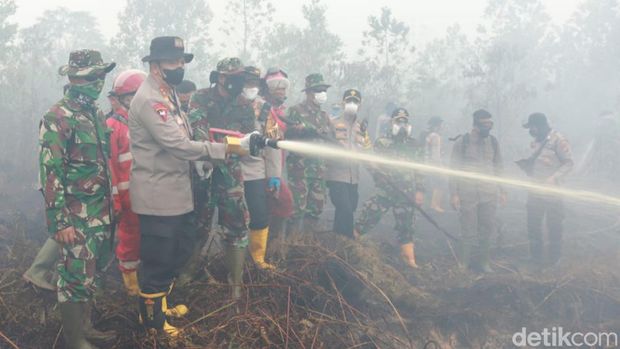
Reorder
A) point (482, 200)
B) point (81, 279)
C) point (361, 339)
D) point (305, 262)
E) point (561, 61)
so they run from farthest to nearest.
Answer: point (561, 61)
point (482, 200)
point (305, 262)
point (361, 339)
point (81, 279)

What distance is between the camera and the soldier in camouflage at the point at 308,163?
19.3ft

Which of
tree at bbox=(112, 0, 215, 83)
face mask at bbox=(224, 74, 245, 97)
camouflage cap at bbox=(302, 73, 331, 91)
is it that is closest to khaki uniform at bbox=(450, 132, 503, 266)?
camouflage cap at bbox=(302, 73, 331, 91)

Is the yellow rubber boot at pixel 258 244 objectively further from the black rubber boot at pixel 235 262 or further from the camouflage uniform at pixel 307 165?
the camouflage uniform at pixel 307 165

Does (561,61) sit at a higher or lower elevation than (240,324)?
higher

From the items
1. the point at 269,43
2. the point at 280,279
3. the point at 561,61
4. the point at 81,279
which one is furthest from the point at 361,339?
the point at 561,61

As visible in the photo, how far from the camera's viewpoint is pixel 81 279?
3.05 metres

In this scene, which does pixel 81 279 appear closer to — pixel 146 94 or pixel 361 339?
pixel 146 94

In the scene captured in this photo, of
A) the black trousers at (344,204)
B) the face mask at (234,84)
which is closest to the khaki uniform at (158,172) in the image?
the face mask at (234,84)

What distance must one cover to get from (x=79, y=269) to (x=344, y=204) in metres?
3.90

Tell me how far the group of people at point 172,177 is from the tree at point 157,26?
67.7ft

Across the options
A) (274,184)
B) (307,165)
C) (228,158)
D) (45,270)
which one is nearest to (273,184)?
(274,184)

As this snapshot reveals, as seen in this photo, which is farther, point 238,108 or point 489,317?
point 489,317

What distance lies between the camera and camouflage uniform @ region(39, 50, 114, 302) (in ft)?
9.89

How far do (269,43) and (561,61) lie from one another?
62.9ft
